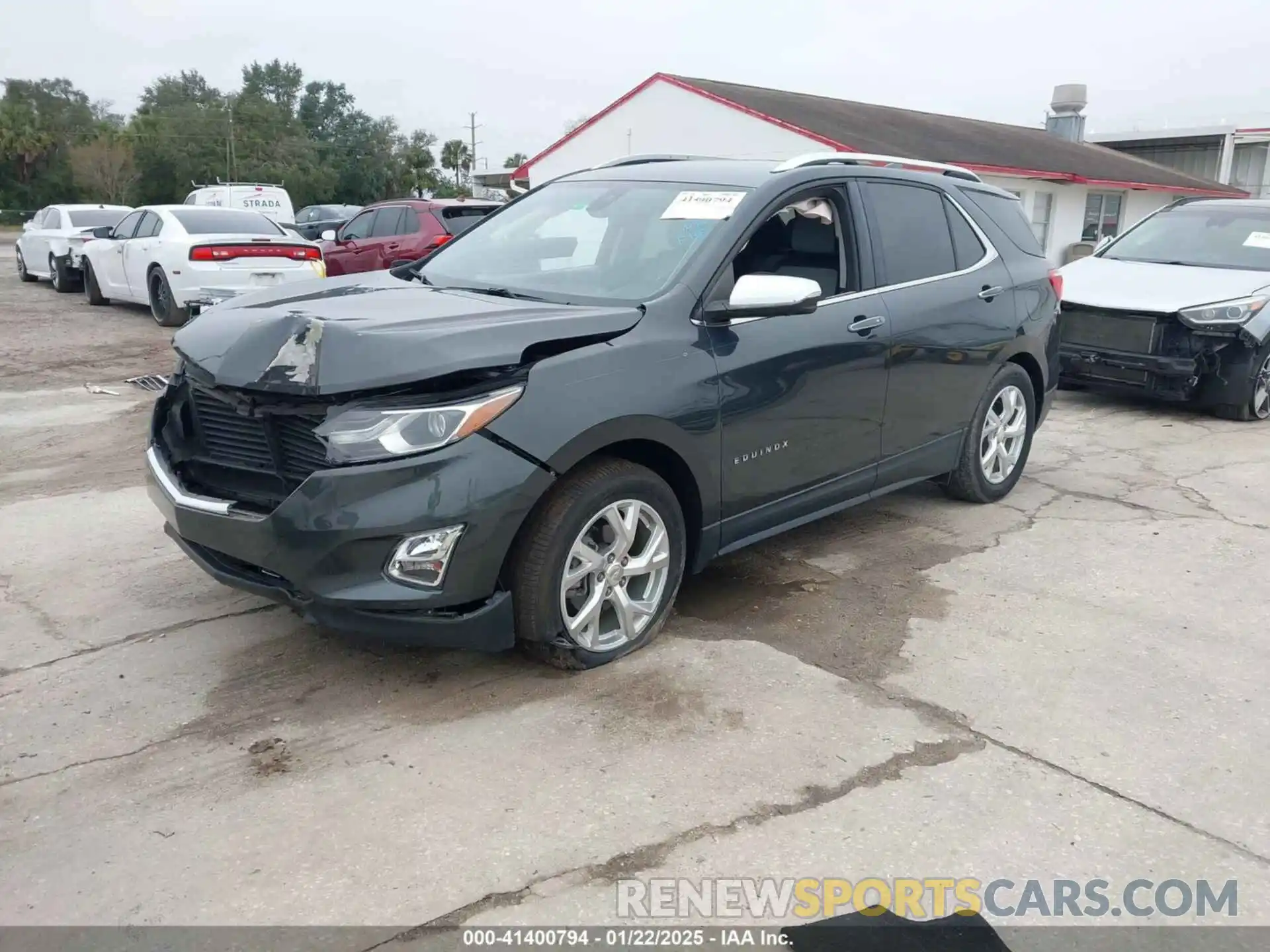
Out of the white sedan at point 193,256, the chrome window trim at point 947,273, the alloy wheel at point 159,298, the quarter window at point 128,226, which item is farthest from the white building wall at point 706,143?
the chrome window trim at point 947,273

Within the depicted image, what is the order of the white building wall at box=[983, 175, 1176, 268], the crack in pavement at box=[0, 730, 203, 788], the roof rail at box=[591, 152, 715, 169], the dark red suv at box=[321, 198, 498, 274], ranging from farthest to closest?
the white building wall at box=[983, 175, 1176, 268]
the dark red suv at box=[321, 198, 498, 274]
the roof rail at box=[591, 152, 715, 169]
the crack in pavement at box=[0, 730, 203, 788]

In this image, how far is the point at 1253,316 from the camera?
820cm

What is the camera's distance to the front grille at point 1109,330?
27.6ft

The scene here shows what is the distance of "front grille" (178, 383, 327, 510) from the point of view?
340cm

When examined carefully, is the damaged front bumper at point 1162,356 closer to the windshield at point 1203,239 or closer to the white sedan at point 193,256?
the windshield at point 1203,239

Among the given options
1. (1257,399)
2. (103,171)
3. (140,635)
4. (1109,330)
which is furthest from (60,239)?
(103,171)

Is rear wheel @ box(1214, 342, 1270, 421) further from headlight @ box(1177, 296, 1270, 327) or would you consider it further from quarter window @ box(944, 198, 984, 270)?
quarter window @ box(944, 198, 984, 270)

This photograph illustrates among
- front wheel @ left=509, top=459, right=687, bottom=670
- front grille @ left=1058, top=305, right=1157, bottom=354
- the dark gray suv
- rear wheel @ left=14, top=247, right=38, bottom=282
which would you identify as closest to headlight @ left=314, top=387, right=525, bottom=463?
the dark gray suv

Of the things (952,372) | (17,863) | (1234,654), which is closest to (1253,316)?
(952,372)

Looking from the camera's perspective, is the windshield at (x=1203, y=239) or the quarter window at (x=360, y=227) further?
the quarter window at (x=360, y=227)

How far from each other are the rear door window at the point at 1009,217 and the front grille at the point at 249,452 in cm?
386

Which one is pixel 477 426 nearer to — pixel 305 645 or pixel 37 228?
pixel 305 645

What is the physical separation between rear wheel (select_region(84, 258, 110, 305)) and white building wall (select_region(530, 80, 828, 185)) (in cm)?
862

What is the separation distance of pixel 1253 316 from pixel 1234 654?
517 cm
